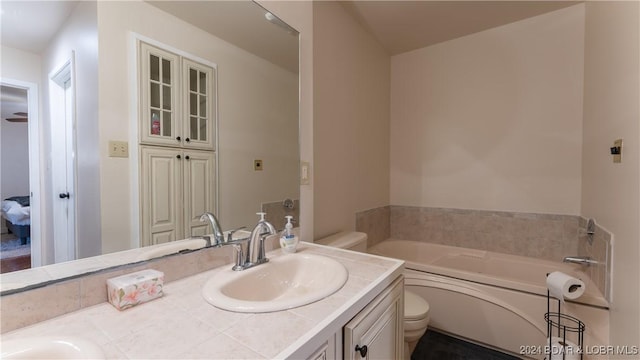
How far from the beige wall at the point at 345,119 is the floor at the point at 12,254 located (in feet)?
4.39

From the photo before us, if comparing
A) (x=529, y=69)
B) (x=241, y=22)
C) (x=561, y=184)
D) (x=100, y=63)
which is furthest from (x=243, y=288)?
(x=529, y=69)

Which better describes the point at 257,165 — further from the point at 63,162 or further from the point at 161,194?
the point at 63,162

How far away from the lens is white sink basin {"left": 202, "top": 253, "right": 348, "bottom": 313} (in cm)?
76

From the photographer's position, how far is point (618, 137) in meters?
1.37

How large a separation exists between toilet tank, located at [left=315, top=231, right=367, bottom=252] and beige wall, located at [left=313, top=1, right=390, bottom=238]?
0.07 metres

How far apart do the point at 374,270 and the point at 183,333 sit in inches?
26.6

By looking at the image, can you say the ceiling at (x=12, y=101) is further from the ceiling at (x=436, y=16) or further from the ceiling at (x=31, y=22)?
the ceiling at (x=436, y=16)

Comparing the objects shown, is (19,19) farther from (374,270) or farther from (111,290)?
(374,270)

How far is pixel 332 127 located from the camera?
199 centimetres

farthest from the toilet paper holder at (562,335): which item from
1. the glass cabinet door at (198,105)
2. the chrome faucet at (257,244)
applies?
the glass cabinet door at (198,105)

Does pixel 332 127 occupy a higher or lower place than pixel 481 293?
higher

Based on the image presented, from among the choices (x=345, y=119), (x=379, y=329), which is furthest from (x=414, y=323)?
(x=345, y=119)

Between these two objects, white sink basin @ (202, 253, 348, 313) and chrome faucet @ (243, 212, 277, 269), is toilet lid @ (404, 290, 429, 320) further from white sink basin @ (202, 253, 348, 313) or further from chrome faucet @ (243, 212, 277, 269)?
chrome faucet @ (243, 212, 277, 269)

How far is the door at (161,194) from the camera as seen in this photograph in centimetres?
89
